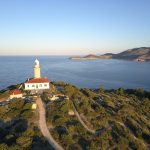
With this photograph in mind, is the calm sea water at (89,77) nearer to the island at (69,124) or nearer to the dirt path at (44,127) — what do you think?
the island at (69,124)

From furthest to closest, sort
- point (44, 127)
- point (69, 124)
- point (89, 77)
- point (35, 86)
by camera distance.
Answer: point (89, 77), point (35, 86), point (69, 124), point (44, 127)

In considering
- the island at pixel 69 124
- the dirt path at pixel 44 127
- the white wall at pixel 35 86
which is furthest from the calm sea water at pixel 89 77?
the dirt path at pixel 44 127

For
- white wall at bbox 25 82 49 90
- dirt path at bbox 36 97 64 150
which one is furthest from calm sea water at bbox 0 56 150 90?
dirt path at bbox 36 97 64 150

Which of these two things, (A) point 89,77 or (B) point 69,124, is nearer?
(B) point 69,124

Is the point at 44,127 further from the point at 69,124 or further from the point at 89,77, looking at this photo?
the point at 89,77

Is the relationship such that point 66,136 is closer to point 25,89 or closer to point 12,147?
point 12,147

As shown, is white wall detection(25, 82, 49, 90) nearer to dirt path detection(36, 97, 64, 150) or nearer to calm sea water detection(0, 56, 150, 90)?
dirt path detection(36, 97, 64, 150)

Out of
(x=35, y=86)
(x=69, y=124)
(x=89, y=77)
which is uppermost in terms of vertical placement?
(x=35, y=86)

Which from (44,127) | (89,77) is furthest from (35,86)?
(89,77)

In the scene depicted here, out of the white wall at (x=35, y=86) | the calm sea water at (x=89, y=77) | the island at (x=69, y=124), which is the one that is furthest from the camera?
the calm sea water at (x=89, y=77)
